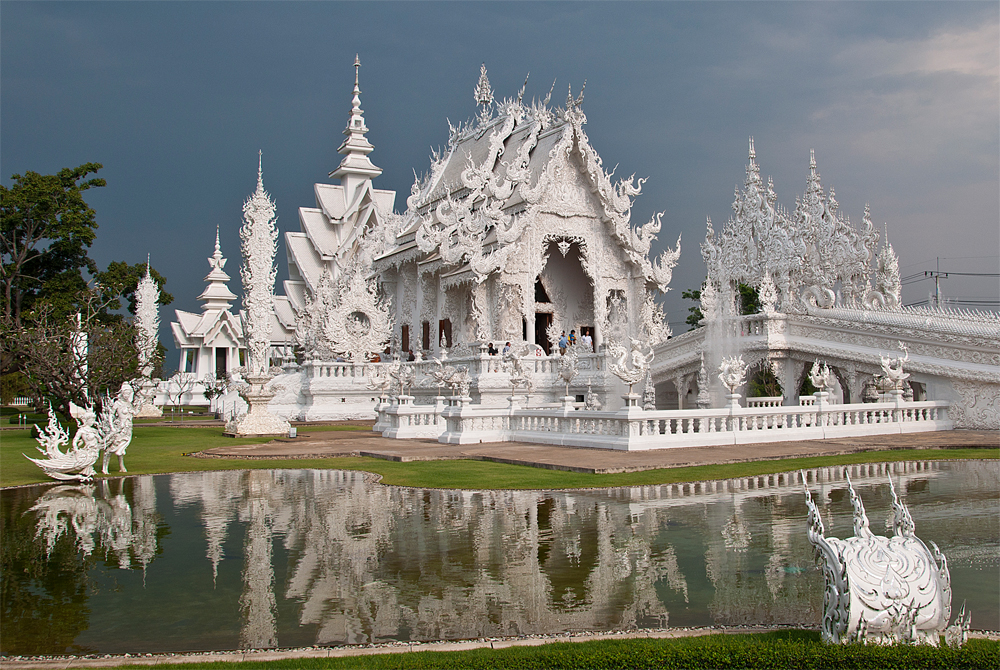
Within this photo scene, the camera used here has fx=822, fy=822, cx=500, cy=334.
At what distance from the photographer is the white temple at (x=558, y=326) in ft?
58.5

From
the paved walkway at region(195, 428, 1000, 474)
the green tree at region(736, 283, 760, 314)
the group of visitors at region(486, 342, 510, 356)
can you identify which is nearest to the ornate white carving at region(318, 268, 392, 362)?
the group of visitors at region(486, 342, 510, 356)

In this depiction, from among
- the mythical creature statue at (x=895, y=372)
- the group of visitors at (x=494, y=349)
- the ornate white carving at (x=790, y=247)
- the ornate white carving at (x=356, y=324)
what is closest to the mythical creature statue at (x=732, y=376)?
the mythical creature statue at (x=895, y=372)

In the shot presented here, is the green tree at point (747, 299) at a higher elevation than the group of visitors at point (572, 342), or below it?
higher

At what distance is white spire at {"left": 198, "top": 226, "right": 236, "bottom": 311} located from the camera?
5125cm

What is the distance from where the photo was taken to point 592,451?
13.9 m

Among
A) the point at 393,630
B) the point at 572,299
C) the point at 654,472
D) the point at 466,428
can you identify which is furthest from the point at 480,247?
the point at 393,630

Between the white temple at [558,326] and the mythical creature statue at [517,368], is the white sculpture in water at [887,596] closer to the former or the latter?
the white temple at [558,326]

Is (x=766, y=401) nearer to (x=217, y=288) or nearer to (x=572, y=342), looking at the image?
(x=572, y=342)

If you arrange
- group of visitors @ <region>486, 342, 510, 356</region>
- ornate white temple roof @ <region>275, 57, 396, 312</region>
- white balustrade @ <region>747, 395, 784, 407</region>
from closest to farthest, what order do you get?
white balustrade @ <region>747, 395, 784, 407</region>
group of visitors @ <region>486, 342, 510, 356</region>
ornate white temple roof @ <region>275, 57, 396, 312</region>

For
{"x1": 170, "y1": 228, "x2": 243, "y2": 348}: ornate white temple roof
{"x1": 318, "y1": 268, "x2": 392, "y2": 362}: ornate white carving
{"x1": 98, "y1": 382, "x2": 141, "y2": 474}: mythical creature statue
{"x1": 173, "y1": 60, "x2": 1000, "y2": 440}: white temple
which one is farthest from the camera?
{"x1": 170, "y1": 228, "x2": 243, "y2": 348}: ornate white temple roof

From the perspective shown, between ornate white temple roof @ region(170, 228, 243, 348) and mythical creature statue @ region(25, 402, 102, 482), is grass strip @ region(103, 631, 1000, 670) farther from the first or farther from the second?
ornate white temple roof @ region(170, 228, 243, 348)

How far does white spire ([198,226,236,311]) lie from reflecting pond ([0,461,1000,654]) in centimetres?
4280

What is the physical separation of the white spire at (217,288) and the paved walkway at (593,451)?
36.1m

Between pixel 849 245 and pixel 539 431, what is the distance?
2860cm
